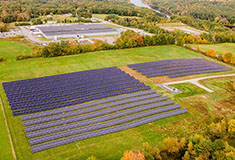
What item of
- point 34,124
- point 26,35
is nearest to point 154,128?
point 34,124

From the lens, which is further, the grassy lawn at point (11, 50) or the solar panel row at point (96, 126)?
the grassy lawn at point (11, 50)

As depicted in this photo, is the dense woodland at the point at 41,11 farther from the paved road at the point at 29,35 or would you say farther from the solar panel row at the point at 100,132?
the solar panel row at the point at 100,132

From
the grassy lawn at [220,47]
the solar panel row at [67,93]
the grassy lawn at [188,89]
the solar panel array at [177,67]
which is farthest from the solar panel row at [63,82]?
the grassy lawn at [220,47]

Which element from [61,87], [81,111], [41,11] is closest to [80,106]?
[81,111]

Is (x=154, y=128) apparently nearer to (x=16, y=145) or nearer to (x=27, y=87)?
(x=16, y=145)

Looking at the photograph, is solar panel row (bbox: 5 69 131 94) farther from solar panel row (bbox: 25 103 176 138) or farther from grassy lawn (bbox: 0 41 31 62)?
grassy lawn (bbox: 0 41 31 62)
